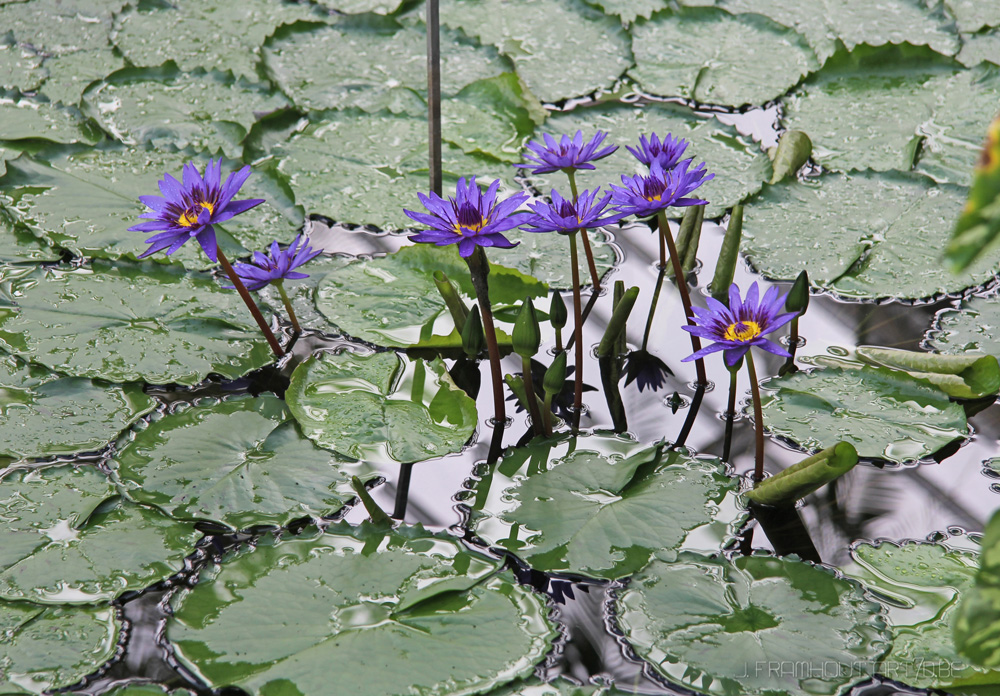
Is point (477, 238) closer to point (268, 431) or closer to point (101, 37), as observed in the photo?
point (268, 431)

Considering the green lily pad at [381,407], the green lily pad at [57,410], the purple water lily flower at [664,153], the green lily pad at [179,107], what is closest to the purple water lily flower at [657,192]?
the purple water lily flower at [664,153]

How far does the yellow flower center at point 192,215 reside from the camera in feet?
6.57

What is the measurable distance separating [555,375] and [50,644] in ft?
3.96

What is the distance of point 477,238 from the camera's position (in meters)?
1.81

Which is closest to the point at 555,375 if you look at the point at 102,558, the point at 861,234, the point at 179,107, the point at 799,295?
the point at 799,295

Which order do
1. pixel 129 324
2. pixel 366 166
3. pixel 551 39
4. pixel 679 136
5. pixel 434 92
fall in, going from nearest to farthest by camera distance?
pixel 129 324 < pixel 434 92 < pixel 366 166 < pixel 679 136 < pixel 551 39

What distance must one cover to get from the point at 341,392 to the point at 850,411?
52.4 inches

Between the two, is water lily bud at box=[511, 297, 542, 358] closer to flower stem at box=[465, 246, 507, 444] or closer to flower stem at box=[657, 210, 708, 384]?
flower stem at box=[465, 246, 507, 444]

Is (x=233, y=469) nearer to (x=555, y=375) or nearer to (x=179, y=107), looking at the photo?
(x=555, y=375)

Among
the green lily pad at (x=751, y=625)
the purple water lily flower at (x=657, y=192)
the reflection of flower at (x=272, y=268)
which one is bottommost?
the green lily pad at (x=751, y=625)

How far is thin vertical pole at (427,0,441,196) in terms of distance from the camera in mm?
2531

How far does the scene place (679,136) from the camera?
3139mm

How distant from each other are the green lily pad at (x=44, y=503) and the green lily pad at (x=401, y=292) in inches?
31.1

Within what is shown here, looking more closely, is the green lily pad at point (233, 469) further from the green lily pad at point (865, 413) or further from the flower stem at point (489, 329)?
the green lily pad at point (865, 413)
